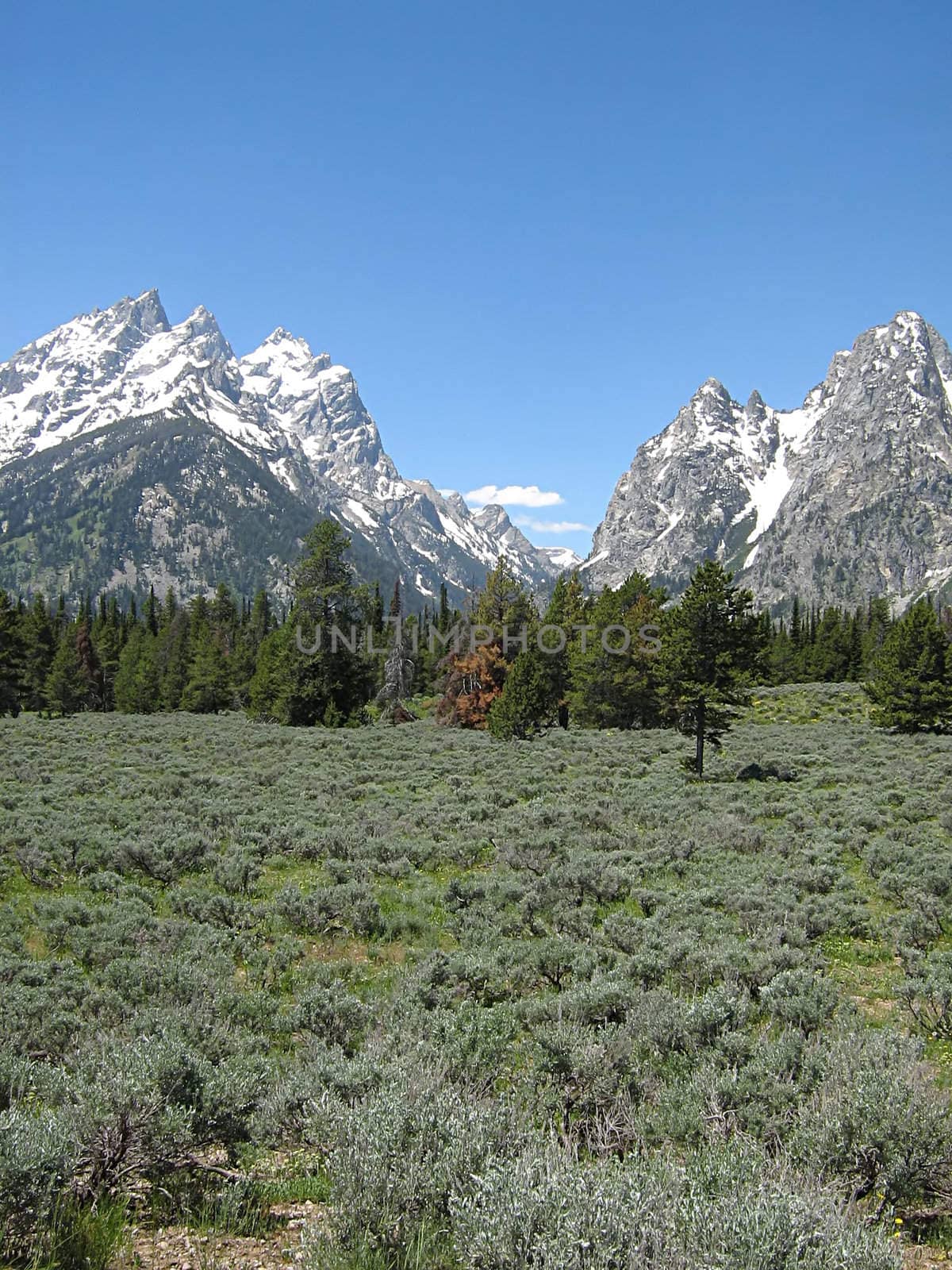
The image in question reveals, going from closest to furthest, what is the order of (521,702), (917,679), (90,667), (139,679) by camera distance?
(521,702) < (917,679) < (139,679) < (90,667)

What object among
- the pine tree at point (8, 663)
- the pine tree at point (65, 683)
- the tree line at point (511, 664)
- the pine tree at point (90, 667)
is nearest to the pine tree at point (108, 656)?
the pine tree at point (90, 667)

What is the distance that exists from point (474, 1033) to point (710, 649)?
25.0 m

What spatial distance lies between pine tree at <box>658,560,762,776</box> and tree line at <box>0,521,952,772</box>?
61 mm

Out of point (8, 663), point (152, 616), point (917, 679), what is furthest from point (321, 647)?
point (152, 616)

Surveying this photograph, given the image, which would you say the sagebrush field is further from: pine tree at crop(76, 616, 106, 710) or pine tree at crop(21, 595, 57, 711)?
pine tree at crop(76, 616, 106, 710)

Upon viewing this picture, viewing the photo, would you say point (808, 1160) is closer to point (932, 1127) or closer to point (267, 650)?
point (932, 1127)

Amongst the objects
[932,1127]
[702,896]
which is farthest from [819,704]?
[932,1127]

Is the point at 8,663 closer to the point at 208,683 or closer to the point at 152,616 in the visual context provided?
the point at 208,683

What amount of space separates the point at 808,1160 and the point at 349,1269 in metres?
2.98

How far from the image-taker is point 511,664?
51000 millimetres

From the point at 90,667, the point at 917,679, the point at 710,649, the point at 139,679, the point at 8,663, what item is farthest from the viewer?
the point at 90,667

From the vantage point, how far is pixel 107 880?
43.7 ft

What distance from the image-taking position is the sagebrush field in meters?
4.12

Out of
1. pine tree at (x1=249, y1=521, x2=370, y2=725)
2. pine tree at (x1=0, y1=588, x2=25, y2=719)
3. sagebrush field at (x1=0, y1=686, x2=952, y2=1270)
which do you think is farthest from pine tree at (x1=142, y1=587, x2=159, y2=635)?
sagebrush field at (x1=0, y1=686, x2=952, y2=1270)
